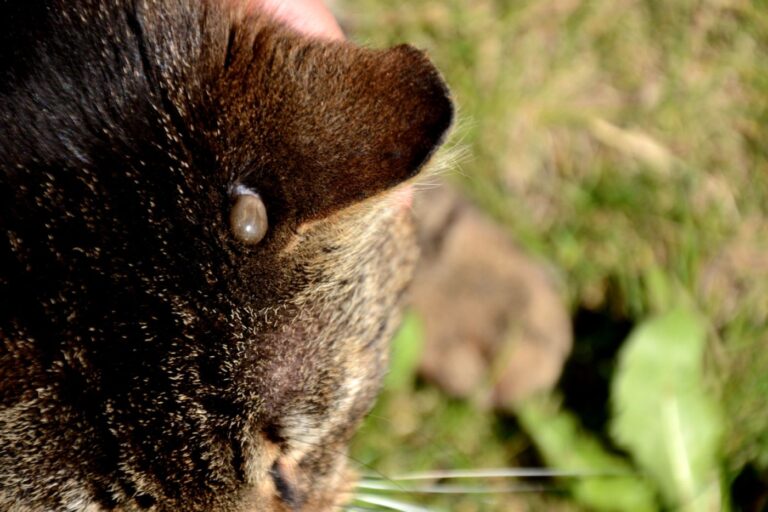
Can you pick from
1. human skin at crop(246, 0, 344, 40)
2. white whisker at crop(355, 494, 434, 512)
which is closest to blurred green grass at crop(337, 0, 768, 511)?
white whisker at crop(355, 494, 434, 512)

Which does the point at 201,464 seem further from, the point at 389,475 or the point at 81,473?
the point at 389,475

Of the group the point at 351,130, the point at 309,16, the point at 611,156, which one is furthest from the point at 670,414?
the point at 351,130

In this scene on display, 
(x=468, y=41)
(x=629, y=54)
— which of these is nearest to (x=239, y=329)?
(x=468, y=41)

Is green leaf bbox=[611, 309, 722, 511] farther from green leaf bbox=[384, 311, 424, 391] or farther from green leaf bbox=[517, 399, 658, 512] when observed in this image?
green leaf bbox=[384, 311, 424, 391]

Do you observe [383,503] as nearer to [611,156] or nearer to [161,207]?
[161,207]

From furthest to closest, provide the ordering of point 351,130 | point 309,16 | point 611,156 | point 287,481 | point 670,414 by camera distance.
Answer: point 611,156
point 670,414
point 309,16
point 287,481
point 351,130

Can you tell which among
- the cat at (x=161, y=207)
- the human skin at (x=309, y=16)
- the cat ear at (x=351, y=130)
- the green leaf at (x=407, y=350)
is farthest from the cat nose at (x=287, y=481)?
the green leaf at (x=407, y=350)
